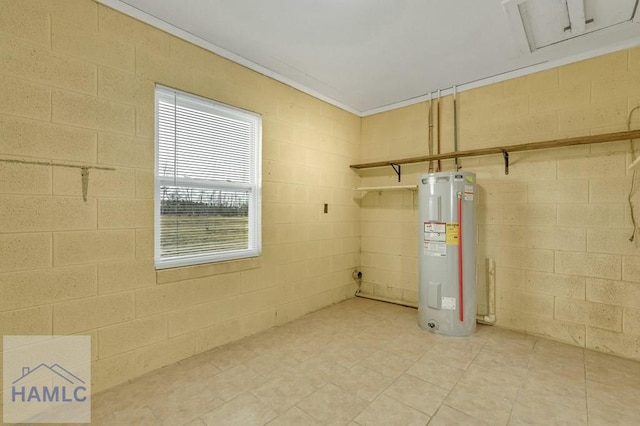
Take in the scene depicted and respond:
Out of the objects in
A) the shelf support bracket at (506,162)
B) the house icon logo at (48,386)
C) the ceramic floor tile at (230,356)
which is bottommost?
the ceramic floor tile at (230,356)

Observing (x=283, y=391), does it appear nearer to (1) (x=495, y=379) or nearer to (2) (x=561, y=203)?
(1) (x=495, y=379)

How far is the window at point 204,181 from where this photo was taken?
236cm

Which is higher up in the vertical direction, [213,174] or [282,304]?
[213,174]

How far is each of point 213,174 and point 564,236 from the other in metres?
3.27

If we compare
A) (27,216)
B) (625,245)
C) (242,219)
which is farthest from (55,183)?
(625,245)

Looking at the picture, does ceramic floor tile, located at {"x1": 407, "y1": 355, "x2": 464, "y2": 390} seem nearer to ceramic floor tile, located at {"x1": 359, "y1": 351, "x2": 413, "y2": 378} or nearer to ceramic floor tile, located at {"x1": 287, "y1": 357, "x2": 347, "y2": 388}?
ceramic floor tile, located at {"x1": 359, "y1": 351, "x2": 413, "y2": 378}

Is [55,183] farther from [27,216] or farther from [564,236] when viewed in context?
[564,236]

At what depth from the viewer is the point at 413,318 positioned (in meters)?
3.36

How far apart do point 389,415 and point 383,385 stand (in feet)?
1.00

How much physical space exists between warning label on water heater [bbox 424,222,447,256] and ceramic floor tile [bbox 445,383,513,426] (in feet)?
3.92

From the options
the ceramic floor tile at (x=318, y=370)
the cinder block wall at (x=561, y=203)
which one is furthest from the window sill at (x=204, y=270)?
the cinder block wall at (x=561, y=203)

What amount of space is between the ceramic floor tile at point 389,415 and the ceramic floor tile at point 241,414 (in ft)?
1.76

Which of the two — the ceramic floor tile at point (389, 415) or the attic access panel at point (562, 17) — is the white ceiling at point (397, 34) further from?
the ceramic floor tile at point (389, 415)
